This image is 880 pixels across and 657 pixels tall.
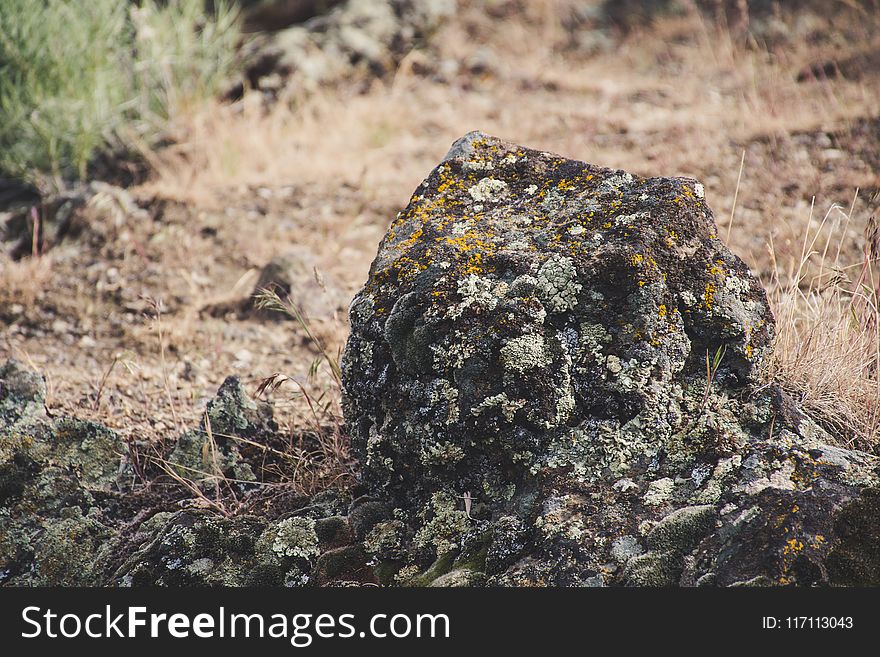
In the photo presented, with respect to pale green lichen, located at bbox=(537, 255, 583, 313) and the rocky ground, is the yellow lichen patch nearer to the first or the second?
the rocky ground

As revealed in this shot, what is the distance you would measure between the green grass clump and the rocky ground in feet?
Answer: 1.36

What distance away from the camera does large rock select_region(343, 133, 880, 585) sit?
224 cm

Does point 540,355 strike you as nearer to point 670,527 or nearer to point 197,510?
point 670,527

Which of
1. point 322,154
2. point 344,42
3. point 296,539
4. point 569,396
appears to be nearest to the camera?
point 569,396

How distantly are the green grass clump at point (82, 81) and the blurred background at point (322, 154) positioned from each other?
2cm

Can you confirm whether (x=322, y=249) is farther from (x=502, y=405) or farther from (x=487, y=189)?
(x=502, y=405)

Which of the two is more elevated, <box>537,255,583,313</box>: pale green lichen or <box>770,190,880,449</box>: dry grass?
<box>537,255,583,313</box>: pale green lichen

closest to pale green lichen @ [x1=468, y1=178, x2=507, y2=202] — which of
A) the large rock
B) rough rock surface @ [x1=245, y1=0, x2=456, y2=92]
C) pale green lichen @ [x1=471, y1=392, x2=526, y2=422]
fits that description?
the large rock

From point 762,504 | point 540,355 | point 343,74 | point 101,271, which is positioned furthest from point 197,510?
point 343,74

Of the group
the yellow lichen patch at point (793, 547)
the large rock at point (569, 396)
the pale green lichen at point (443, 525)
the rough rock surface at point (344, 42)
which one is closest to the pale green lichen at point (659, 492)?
the large rock at point (569, 396)

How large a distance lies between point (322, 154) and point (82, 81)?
1.90 m

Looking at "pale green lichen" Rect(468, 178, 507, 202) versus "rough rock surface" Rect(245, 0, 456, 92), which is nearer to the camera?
"pale green lichen" Rect(468, 178, 507, 202)

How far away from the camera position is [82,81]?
19.9ft

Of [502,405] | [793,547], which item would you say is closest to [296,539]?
[502,405]
